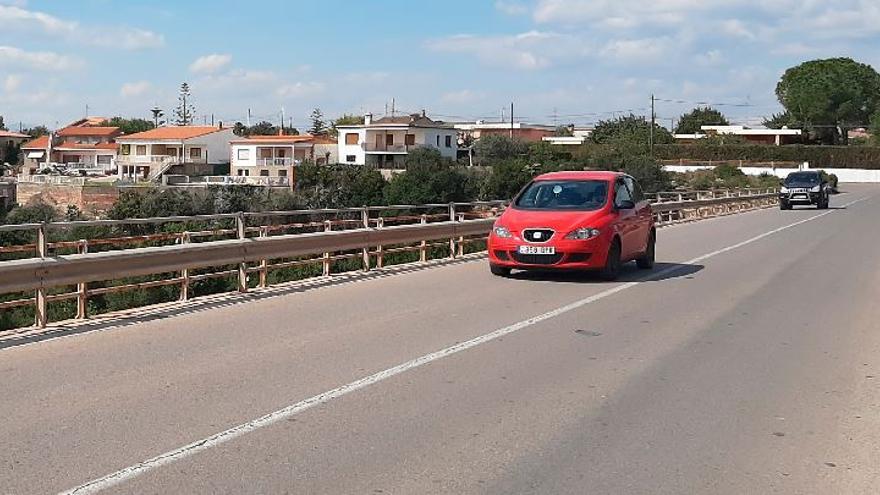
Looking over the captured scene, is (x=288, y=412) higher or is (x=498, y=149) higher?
(x=498, y=149)

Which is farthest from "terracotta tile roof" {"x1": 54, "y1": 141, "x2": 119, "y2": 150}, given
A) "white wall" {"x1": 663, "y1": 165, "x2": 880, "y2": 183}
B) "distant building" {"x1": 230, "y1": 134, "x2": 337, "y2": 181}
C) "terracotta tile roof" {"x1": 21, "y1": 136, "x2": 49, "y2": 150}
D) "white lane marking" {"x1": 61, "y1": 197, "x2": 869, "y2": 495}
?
Answer: "white lane marking" {"x1": 61, "y1": 197, "x2": 869, "y2": 495}

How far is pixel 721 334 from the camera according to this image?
10773mm

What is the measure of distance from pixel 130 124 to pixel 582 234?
161 metres

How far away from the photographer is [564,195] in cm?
1620

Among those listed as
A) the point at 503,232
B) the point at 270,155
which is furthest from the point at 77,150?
the point at 503,232

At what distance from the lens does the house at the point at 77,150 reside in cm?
11935

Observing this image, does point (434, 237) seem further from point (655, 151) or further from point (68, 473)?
point (655, 151)

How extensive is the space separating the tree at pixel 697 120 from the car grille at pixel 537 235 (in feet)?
516

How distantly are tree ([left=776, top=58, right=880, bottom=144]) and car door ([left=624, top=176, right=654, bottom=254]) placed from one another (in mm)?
130250

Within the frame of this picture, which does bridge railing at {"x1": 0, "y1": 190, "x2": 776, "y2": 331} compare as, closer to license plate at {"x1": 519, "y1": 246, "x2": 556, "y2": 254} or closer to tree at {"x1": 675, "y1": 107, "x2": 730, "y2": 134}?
license plate at {"x1": 519, "y1": 246, "x2": 556, "y2": 254}

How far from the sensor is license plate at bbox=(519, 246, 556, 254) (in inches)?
587

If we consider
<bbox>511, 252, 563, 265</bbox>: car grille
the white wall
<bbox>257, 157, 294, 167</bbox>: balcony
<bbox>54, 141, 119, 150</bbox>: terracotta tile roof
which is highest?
<bbox>54, 141, 119, 150</bbox>: terracotta tile roof

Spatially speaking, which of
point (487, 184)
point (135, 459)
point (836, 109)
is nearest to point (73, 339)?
point (135, 459)

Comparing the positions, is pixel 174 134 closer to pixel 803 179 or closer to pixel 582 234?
pixel 803 179
